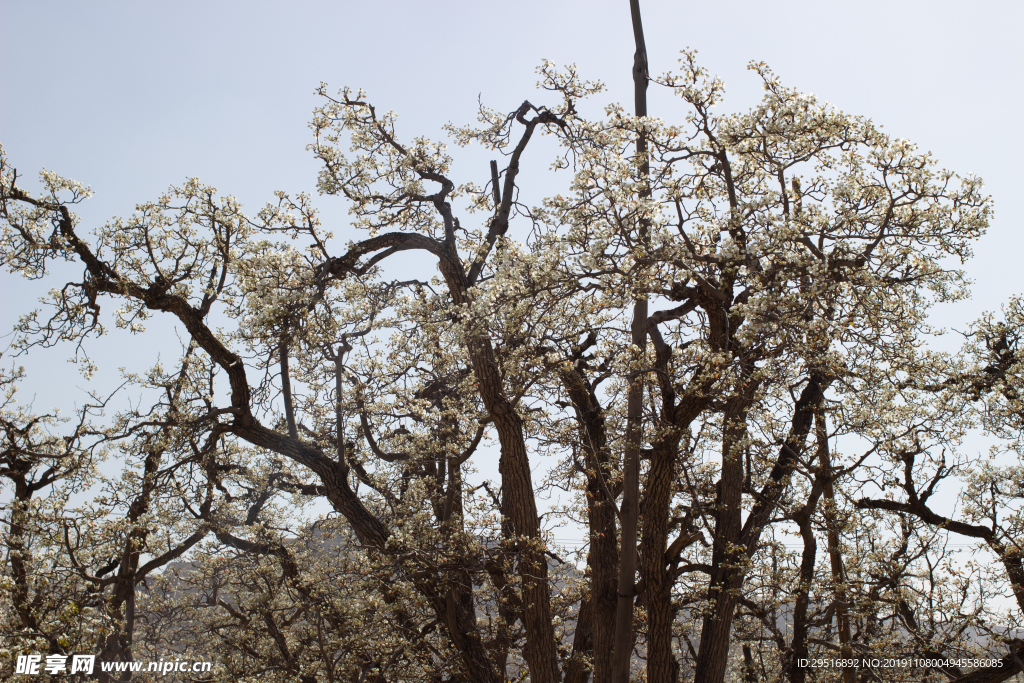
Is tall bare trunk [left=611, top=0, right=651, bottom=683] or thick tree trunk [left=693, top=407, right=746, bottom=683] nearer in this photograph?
tall bare trunk [left=611, top=0, right=651, bottom=683]

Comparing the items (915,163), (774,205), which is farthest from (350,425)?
(915,163)

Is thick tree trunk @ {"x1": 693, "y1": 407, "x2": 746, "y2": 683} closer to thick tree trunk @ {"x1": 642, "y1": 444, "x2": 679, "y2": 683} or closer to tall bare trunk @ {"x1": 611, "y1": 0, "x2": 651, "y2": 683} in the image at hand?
thick tree trunk @ {"x1": 642, "y1": 444, "x2": 679, "y2": 683}

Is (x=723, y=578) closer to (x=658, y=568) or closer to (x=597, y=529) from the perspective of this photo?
(x=658, y=568)

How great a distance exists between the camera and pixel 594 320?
8594 millimetres

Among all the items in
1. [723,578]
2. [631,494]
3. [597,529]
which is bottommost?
[723,578]

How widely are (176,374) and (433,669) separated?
5.97 m

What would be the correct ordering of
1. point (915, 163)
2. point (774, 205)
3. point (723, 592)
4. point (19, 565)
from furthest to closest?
point (19, 565) < point (723, 592) < point (774, 205) < point (915, 163)

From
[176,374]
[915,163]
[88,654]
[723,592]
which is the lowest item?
[88,654]

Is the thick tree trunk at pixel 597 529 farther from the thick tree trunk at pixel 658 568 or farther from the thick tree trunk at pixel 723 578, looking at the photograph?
the thick tree trunk at pixel 723 578

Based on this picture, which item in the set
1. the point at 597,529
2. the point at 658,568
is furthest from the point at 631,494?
the point at 597,529

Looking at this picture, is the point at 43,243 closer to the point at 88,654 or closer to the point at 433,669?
the point at 88,654

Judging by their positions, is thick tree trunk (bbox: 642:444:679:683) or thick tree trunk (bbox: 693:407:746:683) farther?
thick tree trunk (bbox: 693:407:746:683)

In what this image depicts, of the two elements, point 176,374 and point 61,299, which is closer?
point 61,299

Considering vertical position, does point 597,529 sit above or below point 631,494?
below
